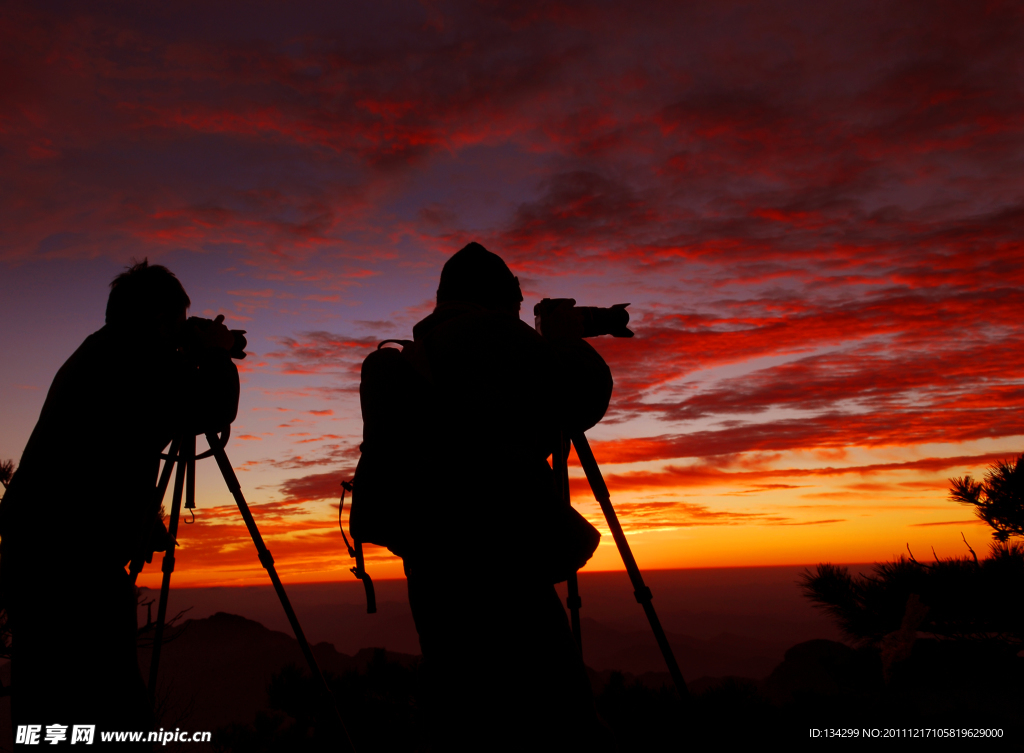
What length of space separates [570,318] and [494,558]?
3.61 feet

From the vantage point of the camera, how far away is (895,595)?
17.3ft

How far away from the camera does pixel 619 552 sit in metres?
2.86

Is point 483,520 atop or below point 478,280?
below

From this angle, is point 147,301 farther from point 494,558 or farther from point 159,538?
point 494,558

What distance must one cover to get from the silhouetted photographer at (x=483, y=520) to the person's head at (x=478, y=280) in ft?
1.03

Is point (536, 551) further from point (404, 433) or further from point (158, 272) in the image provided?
point (158, 272)

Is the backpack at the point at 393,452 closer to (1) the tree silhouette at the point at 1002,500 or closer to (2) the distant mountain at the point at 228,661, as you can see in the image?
(1) the tree silhouette at the point at 1002,500

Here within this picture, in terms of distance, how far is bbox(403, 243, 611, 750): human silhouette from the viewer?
1.64 metres

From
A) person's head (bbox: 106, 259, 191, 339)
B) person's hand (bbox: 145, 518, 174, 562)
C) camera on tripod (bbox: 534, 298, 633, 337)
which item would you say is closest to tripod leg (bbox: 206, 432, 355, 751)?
person's hand (bbox: 145, 518, 174, 562)

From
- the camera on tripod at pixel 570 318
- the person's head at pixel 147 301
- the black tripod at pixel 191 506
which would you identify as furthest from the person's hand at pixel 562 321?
the black tripod at pixel 191 506

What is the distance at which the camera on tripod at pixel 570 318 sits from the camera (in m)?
2.34

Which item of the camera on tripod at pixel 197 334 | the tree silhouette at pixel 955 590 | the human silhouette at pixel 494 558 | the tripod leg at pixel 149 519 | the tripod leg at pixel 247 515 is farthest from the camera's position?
the tree silhouette at pixel 955 590

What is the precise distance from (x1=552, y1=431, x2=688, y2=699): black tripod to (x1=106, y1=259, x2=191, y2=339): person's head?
206 centimetres

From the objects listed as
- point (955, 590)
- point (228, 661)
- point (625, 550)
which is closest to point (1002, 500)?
point (955, 590)
